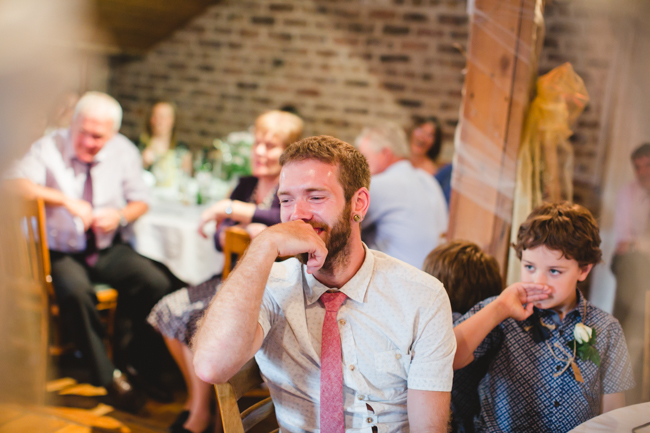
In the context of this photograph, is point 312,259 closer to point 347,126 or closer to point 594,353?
point 594,353

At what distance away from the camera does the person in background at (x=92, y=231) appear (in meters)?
2.17

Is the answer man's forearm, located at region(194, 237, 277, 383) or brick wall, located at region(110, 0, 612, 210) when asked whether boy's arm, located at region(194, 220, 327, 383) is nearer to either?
man's forearm, located at region(194, 237, 277, 383)

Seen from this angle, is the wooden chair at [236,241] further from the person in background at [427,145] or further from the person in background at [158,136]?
the person in background at [427,145]

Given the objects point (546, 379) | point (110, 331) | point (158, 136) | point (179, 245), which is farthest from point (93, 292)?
point (158, 136)

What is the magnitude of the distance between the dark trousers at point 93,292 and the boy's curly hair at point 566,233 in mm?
1726

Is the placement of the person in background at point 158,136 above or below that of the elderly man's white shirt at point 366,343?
above

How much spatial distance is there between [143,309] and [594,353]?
194cm

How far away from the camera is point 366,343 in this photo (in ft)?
3.56

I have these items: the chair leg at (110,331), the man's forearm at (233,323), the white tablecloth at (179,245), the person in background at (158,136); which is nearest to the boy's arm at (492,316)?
the man's forearm at (233,323)

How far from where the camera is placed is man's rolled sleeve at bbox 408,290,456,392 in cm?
104

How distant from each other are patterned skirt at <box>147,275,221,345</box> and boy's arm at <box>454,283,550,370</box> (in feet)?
3.53

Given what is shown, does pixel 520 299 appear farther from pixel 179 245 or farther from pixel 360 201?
pixel 179 245

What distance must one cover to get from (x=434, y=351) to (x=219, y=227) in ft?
4.59

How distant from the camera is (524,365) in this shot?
49.5 inches
